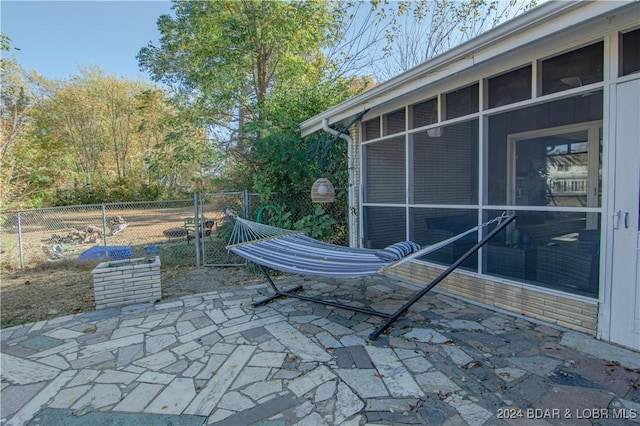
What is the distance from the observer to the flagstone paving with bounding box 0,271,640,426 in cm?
194

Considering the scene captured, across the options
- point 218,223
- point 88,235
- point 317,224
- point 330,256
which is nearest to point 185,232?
point 218,223

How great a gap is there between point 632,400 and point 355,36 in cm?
975

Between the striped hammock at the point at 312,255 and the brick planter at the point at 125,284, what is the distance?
116 cm

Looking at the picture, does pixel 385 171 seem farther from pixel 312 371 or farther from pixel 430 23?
pixel 430 23

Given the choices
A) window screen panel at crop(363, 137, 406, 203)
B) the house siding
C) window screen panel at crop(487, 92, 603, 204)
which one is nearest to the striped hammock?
window screen panel at crop(487, 92, 603, 204)

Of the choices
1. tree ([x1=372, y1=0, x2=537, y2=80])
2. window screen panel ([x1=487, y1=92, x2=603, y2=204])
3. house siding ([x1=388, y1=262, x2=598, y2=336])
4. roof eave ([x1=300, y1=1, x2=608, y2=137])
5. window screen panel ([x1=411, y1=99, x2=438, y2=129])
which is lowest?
house siding ([x1=388, y1=262, x2=598, y2=336])

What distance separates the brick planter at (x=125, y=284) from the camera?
384cm

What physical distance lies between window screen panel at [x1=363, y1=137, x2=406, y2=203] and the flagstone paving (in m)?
1.85

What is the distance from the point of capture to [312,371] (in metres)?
2.38

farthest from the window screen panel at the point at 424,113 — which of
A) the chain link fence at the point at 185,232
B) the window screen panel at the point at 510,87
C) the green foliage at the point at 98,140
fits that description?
the green foliage at the point at 98,140

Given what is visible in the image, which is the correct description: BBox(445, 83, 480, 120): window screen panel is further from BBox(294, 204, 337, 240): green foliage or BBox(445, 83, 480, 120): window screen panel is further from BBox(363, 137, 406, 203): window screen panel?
BBox(294, 204, 337, 240): green foliage

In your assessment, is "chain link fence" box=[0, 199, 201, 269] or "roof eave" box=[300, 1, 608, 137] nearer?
"roof eave" box=[300, 1, 608, 137]

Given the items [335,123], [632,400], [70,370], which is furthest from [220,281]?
[632,400]

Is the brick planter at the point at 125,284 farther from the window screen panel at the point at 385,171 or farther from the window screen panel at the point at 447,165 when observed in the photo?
the window screen panel at the point at 447,165
